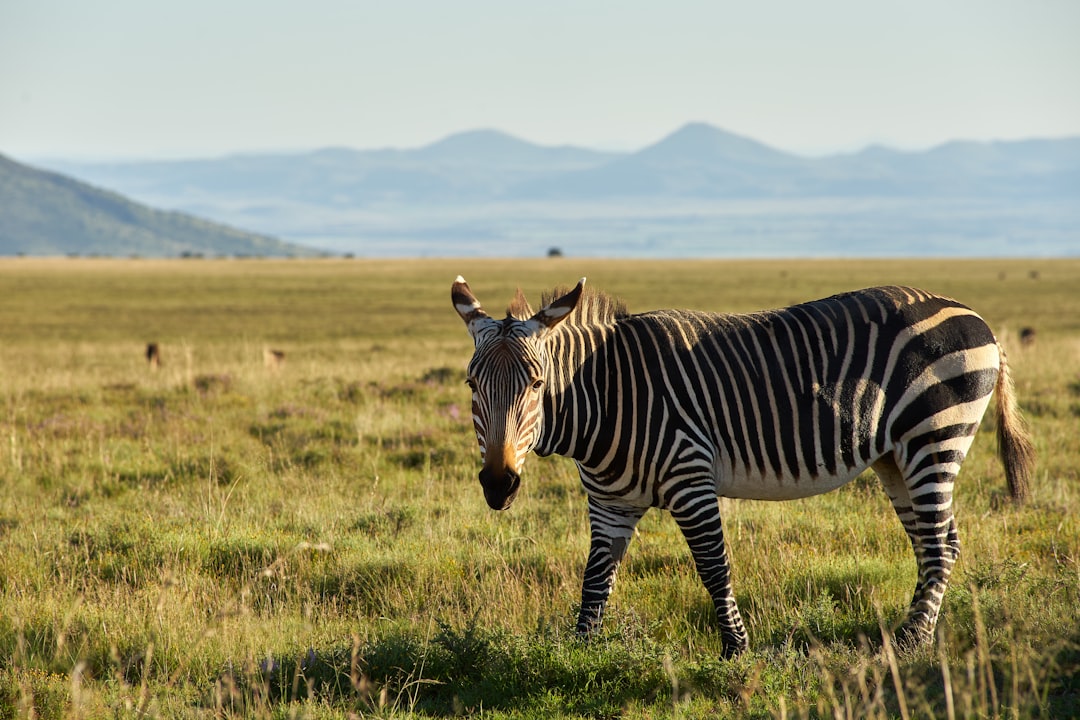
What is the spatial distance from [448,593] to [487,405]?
84.8 inches

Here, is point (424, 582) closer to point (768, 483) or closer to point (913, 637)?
point (768, 483)

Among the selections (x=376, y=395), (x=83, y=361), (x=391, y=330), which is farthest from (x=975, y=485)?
(x=391, y=330)

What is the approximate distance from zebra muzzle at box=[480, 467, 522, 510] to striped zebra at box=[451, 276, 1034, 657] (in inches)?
19.1

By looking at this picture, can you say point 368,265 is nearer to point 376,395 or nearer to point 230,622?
point 376,395

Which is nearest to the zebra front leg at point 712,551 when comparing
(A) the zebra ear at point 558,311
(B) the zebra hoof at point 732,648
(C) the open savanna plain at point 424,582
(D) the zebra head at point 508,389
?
(B) the zebra hoof at point 732,648

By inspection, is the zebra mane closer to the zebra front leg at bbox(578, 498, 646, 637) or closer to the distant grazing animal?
the zebra front leg at bbox(578, 498, 646, 637)

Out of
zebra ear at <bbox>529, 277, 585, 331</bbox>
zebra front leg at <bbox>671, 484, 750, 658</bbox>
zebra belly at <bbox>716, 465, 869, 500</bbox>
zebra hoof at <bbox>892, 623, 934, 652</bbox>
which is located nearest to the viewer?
zebra ear at <bbox>529, 277, 585, 331</bbox>

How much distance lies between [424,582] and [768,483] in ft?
8.51

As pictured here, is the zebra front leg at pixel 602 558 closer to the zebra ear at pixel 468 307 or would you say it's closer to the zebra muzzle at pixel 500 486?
the zebra muzzle at pixel 500 486

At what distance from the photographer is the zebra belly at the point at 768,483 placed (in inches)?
245

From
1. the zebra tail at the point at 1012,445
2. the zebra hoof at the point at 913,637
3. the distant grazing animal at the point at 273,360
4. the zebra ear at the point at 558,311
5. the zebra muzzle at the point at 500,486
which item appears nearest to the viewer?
the zebra muzzle at the point at 500,486

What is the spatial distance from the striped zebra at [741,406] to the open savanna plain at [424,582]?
20.8 inches

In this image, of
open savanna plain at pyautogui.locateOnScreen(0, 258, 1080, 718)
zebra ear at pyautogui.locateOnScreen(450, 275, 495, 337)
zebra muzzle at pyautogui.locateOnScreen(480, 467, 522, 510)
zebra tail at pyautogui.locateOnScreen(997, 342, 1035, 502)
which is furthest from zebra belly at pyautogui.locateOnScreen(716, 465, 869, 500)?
zebra ear at pyautogui.locateOnScreen(450, 275, 495, 337)

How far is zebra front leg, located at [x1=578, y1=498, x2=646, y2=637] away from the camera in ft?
20.6
